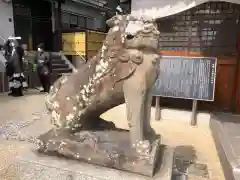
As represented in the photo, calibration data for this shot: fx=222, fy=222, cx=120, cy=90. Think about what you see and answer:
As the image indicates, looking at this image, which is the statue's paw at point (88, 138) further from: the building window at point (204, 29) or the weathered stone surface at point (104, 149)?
the building window at point (204, 29)

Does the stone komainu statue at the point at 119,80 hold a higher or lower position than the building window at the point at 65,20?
lower

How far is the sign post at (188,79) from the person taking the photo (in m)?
3.61

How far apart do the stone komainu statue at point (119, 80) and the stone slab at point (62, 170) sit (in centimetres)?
25

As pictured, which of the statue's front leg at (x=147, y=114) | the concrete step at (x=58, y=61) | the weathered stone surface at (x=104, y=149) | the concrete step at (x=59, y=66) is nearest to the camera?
the weathered stone surface at (x=104, y=149)

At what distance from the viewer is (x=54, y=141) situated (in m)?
1.65

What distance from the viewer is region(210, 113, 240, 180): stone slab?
1993mm

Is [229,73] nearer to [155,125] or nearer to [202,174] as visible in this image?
[155,125]

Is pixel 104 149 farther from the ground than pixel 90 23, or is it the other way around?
pixel 90 23

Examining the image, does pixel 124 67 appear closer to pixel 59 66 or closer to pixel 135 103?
pixel 135 103

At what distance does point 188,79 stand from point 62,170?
2.83m

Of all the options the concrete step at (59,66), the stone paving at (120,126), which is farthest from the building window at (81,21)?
the stone paving at (120,126)

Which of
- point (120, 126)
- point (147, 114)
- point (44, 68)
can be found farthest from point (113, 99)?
→ point (44, 68)

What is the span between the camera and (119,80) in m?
1.50

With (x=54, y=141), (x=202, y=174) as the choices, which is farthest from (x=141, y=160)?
(x=202, y=174)
